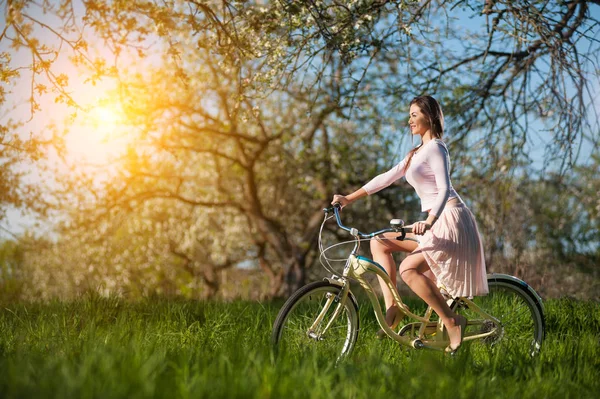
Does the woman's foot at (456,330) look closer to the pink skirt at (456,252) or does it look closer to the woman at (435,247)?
the woman at (435,247)

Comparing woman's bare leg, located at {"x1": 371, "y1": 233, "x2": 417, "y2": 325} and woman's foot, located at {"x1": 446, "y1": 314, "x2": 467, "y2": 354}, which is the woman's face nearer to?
→ woman's bare leg, located at {"x1": 371, "y1": 233, "x2": 417, "y2": 325}

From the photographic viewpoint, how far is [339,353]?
3.77 meters

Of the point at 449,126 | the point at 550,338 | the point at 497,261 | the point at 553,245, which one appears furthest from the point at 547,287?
the point at 550,338

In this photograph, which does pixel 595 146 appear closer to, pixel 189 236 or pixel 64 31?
pixel 64 31

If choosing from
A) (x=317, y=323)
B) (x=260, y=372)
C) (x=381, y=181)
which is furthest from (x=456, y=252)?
(x=260, y=372)

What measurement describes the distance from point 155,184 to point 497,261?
8562 mm

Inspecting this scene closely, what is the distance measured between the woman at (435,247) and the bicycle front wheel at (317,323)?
0.36 metres

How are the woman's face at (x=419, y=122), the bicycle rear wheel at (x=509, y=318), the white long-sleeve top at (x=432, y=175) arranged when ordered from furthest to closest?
the bicycle rear wheel at (x=509, y=318) < the woman's face at (x=419, y=122) < the white long-sleeve top at (x=432, y=175)

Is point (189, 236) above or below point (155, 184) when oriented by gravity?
below

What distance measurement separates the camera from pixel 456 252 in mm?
4258

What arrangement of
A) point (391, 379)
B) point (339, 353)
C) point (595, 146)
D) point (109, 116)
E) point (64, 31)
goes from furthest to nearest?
point (109, 116)
point (595, 146)
point (64, 31)
point (339, 353)
point (391, 379)

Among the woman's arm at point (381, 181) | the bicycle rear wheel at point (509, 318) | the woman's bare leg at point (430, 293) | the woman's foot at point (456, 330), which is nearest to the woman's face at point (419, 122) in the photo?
the woman's arm at point (381, 181)

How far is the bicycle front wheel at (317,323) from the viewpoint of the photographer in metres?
3.91

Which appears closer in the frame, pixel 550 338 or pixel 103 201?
pixel 550 338
